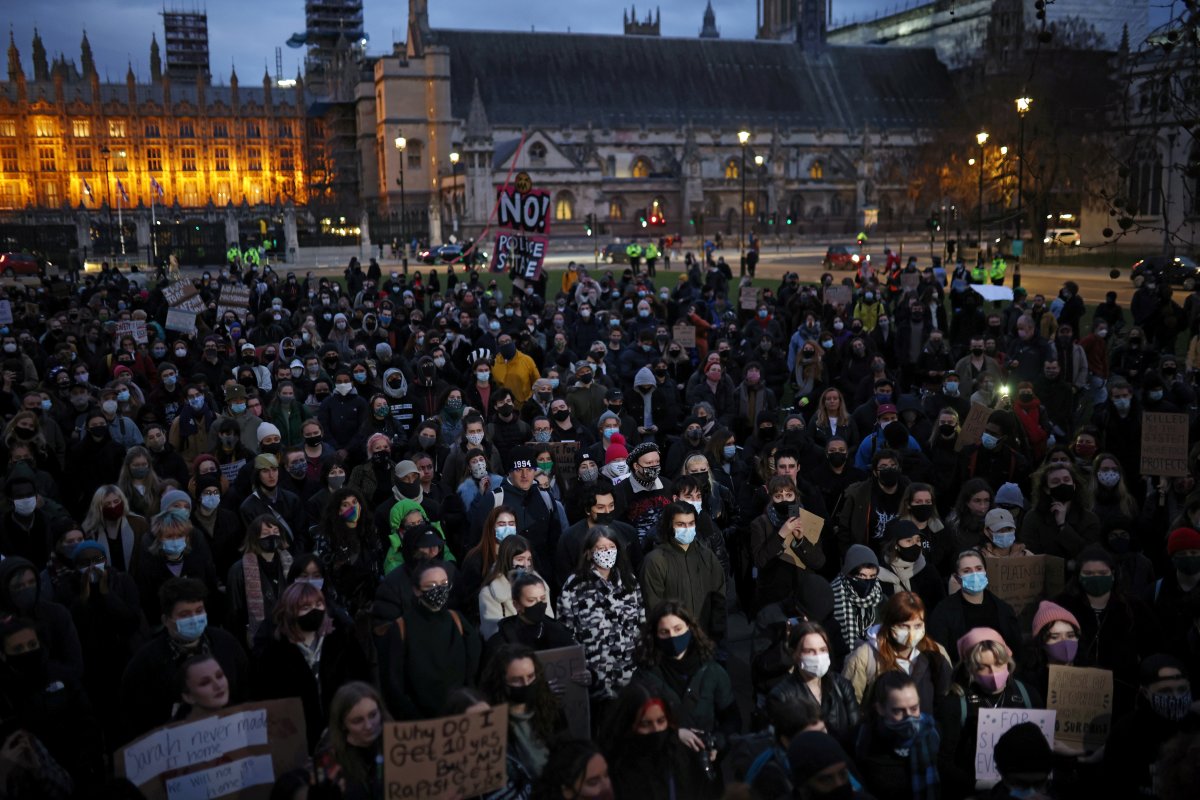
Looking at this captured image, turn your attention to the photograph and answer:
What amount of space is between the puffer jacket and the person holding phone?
119 cm

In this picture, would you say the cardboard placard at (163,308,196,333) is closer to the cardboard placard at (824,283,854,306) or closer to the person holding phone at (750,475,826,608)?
the cardboard placard at (824,283,854,306)

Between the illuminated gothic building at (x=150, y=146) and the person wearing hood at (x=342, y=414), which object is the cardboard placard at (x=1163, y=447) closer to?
the person wearing hood at (x=342, y=414)

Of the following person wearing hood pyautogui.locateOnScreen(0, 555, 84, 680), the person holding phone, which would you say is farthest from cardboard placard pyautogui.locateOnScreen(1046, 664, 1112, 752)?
person wearing hood pyautogui.locateOnScreen(0, 555, 84, 680)

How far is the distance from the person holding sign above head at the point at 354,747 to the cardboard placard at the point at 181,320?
12806 mm

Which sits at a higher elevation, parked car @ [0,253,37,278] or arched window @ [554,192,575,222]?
arched window @ [554,192,575,222]

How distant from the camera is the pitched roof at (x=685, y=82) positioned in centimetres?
8831

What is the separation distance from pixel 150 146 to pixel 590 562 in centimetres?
11231

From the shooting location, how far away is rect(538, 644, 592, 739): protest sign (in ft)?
16.6

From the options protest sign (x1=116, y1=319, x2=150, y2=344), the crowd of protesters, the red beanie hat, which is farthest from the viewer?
protest sign (x1=116, y1=319, x2=150, y2=344)

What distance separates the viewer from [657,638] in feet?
17.1

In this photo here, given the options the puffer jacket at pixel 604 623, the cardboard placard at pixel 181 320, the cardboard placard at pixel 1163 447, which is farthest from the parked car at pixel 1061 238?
the puffer jacket at pixel 604 623

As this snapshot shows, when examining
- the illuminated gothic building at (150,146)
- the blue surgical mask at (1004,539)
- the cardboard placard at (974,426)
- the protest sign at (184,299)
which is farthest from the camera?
the illuminated gothic building at (150,146)

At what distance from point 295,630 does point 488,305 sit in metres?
14.6

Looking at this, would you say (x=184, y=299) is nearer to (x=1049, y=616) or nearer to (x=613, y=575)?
(x=613, y=575)
